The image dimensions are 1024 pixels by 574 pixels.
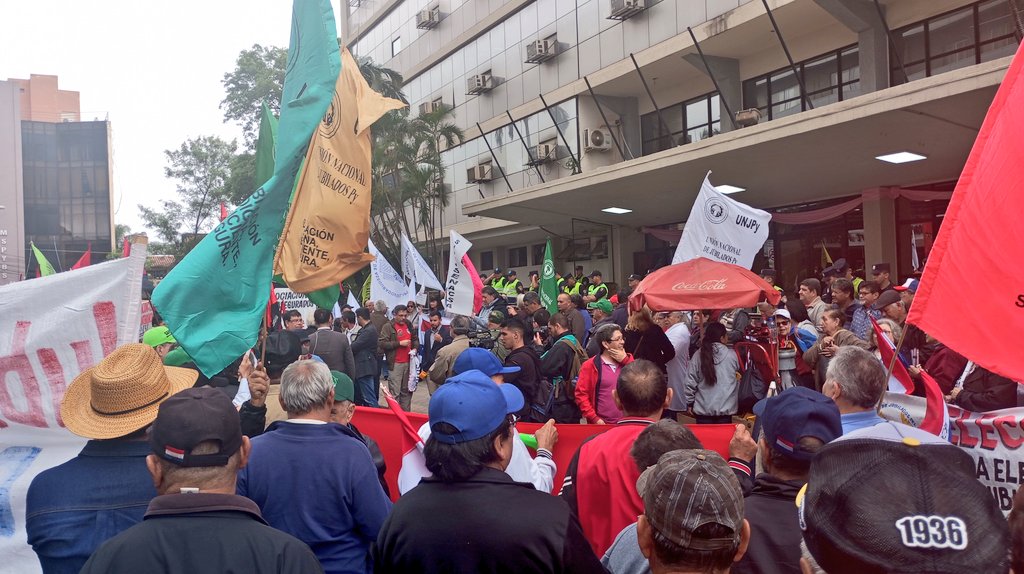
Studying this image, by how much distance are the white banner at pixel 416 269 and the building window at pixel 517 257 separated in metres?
14.4

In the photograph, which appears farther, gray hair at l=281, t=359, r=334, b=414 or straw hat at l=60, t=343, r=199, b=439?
gray hair at l=281, t=359, r=334, b=414

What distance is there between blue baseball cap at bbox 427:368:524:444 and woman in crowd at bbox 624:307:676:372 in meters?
4.83

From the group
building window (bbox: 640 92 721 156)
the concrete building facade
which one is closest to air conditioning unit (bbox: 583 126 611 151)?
the concrete building facade

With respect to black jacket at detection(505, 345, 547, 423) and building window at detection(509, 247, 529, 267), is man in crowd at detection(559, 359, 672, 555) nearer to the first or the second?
black jacket at detection(505, 345, 547, 423)

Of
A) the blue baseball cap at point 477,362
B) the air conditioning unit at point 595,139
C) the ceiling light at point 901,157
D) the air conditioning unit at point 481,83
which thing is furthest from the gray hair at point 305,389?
the air conditioning unit at point 481,83

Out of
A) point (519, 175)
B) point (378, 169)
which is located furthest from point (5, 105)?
point (519, 175)

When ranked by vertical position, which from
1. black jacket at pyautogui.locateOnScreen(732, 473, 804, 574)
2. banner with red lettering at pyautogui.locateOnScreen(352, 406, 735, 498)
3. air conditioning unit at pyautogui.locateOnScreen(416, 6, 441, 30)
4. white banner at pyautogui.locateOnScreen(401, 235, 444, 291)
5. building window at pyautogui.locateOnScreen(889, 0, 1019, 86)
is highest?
air conditioning unit at pyautogui.locateOnScreen(416, 6, 441, 30)

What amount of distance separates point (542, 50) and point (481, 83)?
13.2 feet

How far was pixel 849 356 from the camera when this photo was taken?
3748 mm

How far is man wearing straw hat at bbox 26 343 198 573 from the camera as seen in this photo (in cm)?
271

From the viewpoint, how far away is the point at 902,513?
1.42 m

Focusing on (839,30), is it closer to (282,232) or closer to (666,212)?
(666,212)

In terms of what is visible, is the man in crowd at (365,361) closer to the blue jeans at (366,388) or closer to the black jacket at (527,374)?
the blue jeans at (366,388)

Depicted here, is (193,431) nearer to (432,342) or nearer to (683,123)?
(432,342)
